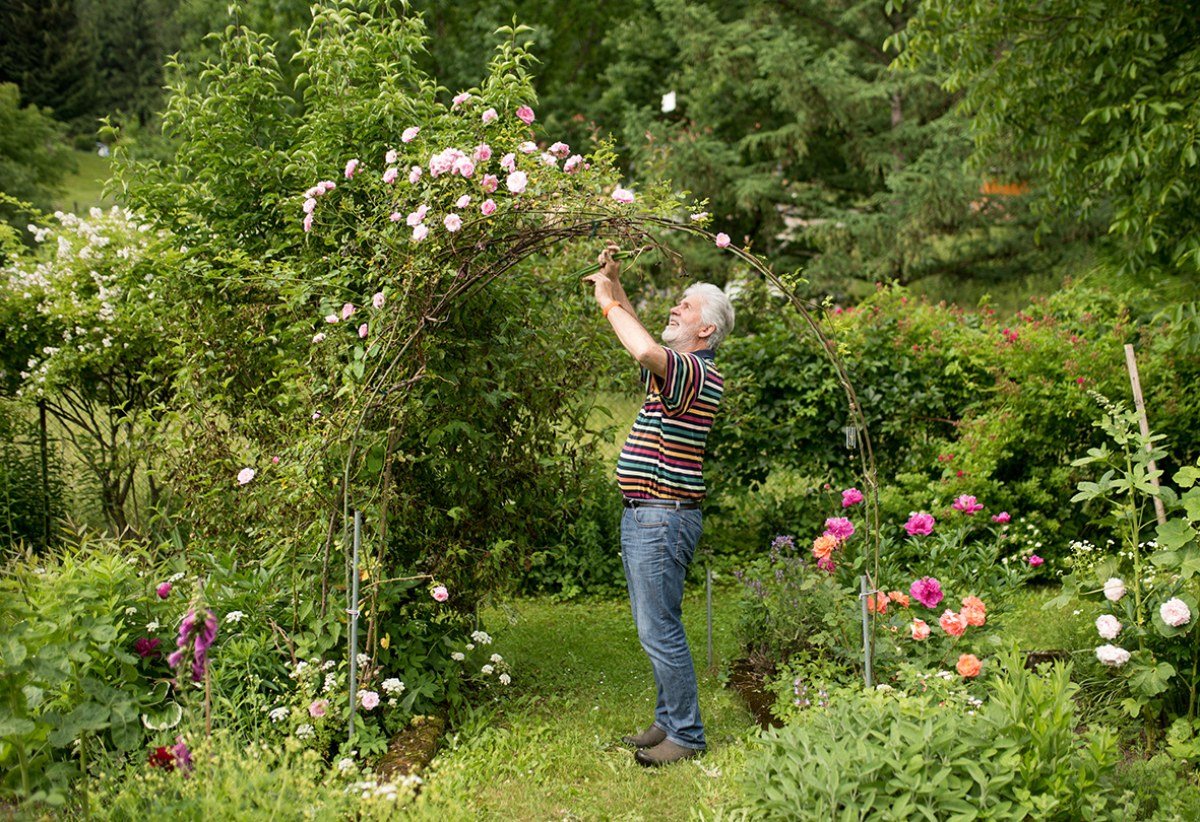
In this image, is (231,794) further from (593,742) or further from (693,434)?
(693,434)

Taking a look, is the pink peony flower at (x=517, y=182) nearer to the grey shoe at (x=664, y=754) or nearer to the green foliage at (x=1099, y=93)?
Answer: the grey shoe at (x=664, y=754)

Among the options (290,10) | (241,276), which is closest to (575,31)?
(290,10)

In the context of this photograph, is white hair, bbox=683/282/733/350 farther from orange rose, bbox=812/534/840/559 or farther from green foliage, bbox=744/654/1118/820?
green foliage, bbox=744/654/1118/820

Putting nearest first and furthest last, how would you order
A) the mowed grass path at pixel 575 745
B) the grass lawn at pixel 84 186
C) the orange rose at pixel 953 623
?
the mowed grass path at pixel 575 745 < the orange rose at pixel 953 623 < the grass lawn at pixel 84 186

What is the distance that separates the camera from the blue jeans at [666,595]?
3.28m

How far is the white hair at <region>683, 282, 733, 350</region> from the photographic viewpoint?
11.1 feet

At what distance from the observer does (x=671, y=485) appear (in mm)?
3283

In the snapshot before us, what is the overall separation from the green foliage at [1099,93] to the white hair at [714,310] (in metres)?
3.39

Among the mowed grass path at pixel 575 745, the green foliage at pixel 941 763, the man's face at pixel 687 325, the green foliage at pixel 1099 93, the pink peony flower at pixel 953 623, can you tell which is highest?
the green foliage at pixel 1099 93

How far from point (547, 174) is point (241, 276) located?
1.42 metres

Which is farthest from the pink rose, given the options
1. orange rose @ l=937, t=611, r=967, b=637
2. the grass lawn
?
the grass lawn

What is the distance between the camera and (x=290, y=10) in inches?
639

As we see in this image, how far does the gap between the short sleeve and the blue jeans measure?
0.35 metres

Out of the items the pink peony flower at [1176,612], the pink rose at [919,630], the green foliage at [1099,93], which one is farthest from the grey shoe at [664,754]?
the green foliage at [1099,93]
